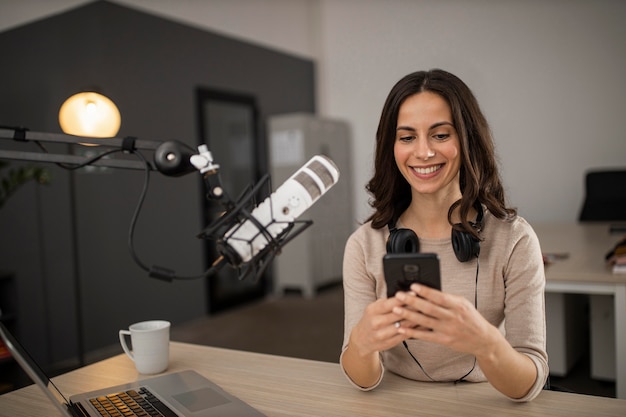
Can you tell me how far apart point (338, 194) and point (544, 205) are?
6.80 feet

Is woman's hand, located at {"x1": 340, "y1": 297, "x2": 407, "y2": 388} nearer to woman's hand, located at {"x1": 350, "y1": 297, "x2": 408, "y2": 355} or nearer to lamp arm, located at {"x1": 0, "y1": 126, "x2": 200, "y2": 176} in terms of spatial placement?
woman's hand, located at {"x1": 350, "y1": 297, "x2": 408, "y2": 355}

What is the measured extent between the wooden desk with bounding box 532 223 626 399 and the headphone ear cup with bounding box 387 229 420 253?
1376mm

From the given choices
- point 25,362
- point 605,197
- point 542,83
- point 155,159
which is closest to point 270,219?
point 155,159

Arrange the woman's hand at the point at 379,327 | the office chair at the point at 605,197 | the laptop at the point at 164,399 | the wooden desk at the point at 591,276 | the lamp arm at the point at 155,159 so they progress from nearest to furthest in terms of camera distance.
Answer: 1. the lamp arm at the point at 155,159
2. the woman's hand at the point at 379,327
3. the laptop at the point at 164,399
4. the wooden desk at the point at 591,276
5. the office chair at the point at 605,197

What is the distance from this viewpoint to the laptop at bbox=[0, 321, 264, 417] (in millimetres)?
1079

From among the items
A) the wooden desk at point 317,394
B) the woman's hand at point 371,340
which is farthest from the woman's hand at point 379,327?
the wooden desk at point 317,394

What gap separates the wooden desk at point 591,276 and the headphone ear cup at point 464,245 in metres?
1.33

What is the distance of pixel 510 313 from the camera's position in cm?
123

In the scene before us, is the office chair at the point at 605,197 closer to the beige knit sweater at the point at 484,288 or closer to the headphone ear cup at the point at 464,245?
the beige knit sweater at the point at 484,288

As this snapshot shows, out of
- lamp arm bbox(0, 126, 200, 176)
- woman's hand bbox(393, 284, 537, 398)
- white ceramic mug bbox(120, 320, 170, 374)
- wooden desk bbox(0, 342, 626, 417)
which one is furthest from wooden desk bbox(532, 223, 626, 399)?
lamp arm bbox(0, 126, 200, 176)

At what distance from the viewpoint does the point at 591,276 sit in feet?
7.80

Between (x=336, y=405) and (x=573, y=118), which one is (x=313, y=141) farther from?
(x=336, y=405)

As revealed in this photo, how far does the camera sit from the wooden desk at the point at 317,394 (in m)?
1.06

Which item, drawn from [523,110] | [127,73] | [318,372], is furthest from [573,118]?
[318,372]
